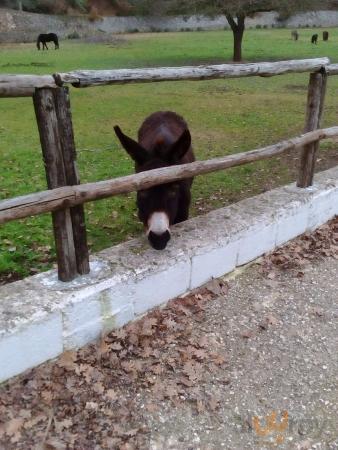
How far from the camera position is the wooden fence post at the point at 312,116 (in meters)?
4.64

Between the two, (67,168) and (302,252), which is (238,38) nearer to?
(302,252)

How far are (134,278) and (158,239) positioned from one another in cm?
34

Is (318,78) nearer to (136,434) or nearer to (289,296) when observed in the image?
(289,296)

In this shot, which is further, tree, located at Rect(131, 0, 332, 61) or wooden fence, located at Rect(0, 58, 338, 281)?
tree, located at Rect(131, 0, 332, 61)

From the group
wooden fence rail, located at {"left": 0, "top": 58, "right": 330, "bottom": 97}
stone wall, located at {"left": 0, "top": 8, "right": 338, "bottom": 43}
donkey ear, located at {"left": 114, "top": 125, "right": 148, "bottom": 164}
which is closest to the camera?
wooden fence rail, located at {"left": 0, "top": 58, "right": 330, "bottom": 97}

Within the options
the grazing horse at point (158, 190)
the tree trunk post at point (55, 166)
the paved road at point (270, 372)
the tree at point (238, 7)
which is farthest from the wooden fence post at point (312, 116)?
the tree at point (238, 7)

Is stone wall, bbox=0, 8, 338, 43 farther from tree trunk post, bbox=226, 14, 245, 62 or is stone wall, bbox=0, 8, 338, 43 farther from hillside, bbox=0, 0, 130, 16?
tree trunk post, bbox=226, 14, 245, 62

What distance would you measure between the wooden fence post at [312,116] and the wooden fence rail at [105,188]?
0.40 metres

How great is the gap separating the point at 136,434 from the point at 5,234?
9.73ft

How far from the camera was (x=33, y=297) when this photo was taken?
3012 millimetres

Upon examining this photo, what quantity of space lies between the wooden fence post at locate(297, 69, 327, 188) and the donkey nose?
217 cm

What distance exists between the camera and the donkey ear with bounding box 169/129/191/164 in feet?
12.1

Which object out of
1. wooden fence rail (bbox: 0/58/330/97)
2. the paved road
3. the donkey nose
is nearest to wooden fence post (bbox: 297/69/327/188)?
wooden fence rail (bbox: 0/58/330/97)

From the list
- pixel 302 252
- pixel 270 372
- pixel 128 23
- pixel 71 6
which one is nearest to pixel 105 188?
pixel 270 372
